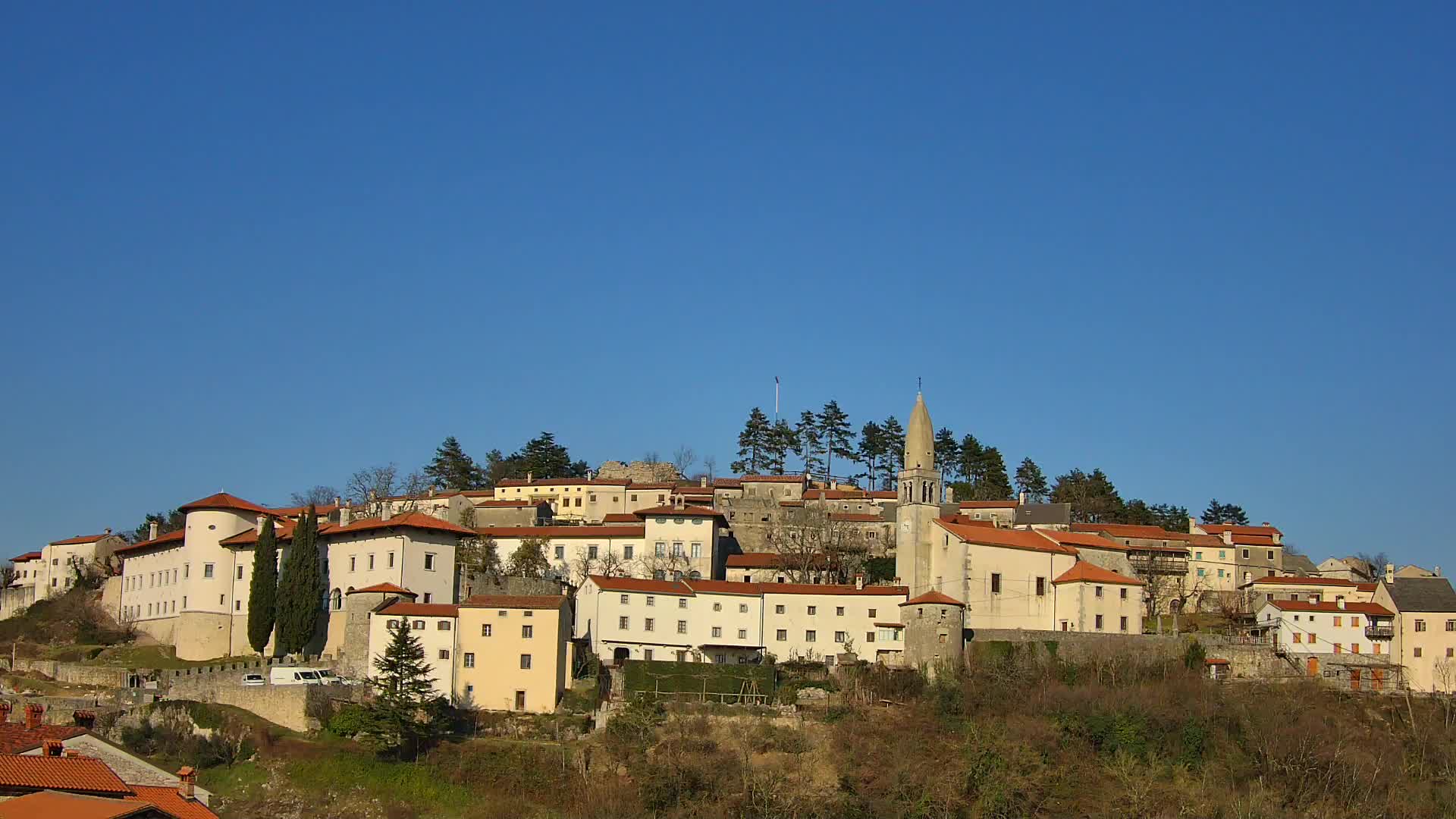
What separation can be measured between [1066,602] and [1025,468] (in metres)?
45.0

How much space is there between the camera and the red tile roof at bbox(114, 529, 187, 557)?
268 feet

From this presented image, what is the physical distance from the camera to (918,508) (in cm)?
7581

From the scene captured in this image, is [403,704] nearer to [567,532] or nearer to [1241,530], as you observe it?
[567,532]

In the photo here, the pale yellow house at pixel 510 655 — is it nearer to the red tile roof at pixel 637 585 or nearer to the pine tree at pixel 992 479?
the red tile roof at pixel 637 585

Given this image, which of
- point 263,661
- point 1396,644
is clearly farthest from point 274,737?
point 1396,644

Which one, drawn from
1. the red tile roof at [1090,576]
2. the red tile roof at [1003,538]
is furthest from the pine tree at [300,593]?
the red tile roof at [1090,576]

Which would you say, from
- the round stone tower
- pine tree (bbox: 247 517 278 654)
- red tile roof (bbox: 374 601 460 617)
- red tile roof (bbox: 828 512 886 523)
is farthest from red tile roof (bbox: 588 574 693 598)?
red tile roof (bbox: 828 512 886 523)

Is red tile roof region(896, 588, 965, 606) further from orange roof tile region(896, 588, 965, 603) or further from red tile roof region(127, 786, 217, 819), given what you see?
red tile roof region(127, 786, 217, 819)

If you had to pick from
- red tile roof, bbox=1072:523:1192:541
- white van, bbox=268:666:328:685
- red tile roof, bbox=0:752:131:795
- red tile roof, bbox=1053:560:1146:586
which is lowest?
red tile roof, bbox=0:752:131:795

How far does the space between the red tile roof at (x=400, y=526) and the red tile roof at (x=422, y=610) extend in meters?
6.50

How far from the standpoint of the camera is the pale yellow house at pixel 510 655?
6450 cm

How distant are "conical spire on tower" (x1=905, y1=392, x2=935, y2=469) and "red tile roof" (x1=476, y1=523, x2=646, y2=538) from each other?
47.2 feet

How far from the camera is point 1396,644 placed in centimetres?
7312

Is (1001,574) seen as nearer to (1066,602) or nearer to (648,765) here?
(1066,602)
